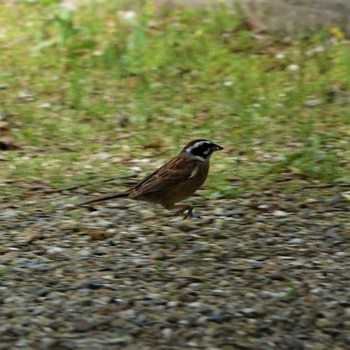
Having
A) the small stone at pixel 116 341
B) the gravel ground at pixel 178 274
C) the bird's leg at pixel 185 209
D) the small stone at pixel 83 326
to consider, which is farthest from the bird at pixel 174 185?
the small stone at pixel 116 341

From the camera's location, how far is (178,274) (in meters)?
6.20

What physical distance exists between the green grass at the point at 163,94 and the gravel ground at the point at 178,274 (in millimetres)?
607

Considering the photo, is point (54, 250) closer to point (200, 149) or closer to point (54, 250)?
point (54, 250)

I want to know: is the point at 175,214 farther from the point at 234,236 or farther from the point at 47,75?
the point at 47,75

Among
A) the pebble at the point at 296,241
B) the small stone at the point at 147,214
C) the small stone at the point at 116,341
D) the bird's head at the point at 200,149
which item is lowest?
the small stone at the point at 116,341

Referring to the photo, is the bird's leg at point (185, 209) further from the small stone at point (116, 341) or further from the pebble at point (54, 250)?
the small stone at point (116, 341)

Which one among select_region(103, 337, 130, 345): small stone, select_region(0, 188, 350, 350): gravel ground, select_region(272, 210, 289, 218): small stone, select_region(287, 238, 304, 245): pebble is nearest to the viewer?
select_region(103, 337, 130, 345): small stone

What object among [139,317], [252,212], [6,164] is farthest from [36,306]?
[6,164]

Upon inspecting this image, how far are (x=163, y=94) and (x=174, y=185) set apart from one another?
9.24 ft

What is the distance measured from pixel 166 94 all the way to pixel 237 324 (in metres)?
4.56

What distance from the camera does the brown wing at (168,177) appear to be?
711cm

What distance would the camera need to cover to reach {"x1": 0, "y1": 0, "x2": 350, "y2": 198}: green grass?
8359mm

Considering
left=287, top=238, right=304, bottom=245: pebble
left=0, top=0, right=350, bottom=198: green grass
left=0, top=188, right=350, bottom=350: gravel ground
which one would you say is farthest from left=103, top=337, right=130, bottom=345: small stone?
left=0, top=0, right=350, bottom=198: green grass

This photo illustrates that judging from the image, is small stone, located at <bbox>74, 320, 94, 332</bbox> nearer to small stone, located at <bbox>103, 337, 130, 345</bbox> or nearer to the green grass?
small stone, located at <bbox>103, 337, 130, 345</bbox>
